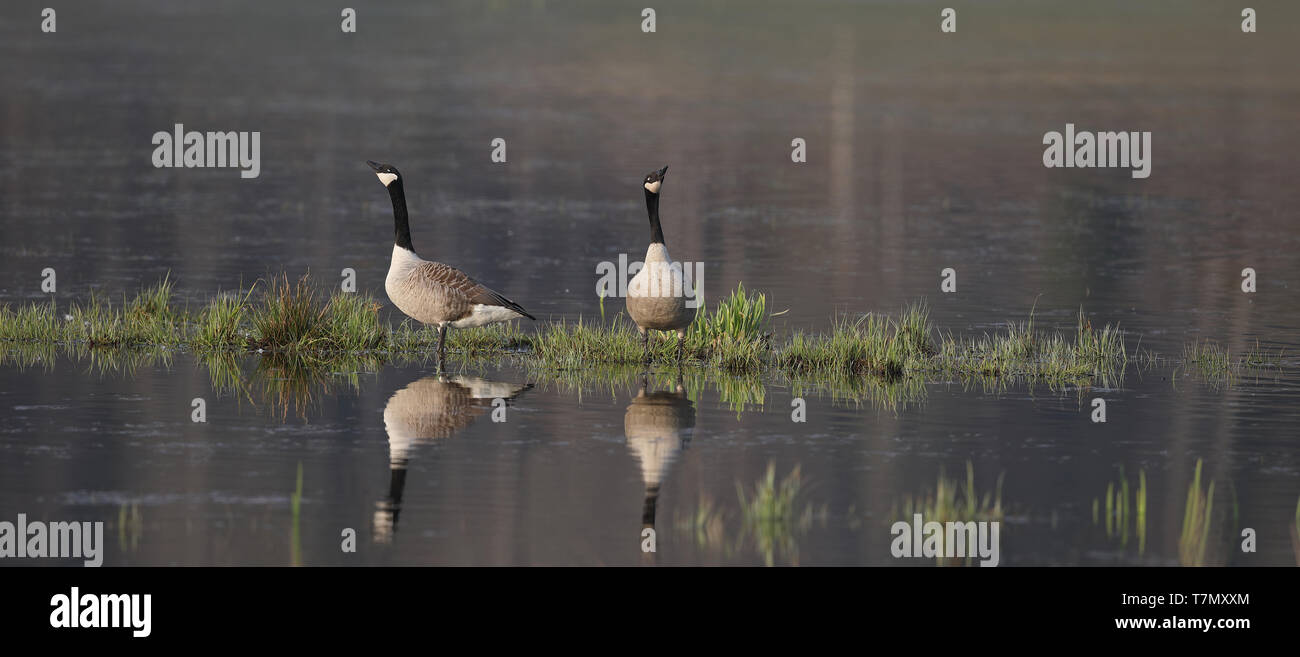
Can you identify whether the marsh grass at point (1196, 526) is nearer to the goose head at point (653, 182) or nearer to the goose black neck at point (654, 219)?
the goose black neck at point (654, 219)

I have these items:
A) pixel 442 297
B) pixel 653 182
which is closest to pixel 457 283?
pixel 442 297

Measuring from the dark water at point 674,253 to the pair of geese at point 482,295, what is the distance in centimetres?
68

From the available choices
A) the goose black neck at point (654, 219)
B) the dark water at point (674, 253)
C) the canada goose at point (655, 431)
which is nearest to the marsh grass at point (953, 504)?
the dark water at point (674, 253)

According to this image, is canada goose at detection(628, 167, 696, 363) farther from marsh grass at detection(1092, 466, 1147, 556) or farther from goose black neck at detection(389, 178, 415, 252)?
marsh grass at detection(1092, 466, 1147, 556)

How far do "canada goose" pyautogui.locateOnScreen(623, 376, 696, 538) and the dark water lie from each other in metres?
0.08

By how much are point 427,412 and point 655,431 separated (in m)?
2.30

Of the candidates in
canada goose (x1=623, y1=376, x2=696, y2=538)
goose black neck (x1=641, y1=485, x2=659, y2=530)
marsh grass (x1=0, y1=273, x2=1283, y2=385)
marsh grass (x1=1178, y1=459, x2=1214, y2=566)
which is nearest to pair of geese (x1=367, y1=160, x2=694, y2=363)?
marsh grass (x1=0, y1=273, x2=1283, y2=385)

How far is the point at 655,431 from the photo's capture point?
16.0 m

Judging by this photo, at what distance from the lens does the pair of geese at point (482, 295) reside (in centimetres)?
1850

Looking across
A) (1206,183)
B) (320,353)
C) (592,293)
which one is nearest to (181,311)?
(320,353)

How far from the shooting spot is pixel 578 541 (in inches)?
478

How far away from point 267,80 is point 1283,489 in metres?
86.7

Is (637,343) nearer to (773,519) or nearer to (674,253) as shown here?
(773,519)

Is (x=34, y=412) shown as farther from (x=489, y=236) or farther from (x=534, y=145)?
(x=534, y=145)
